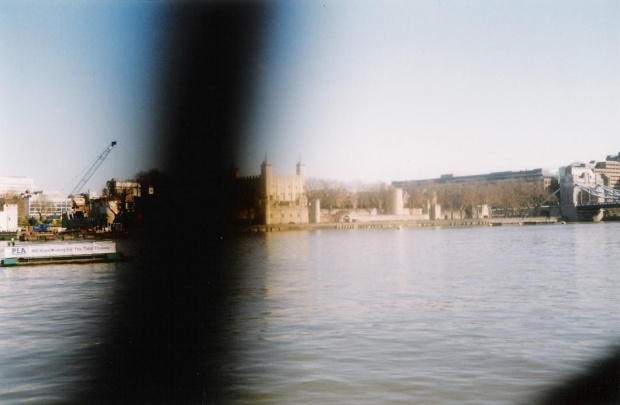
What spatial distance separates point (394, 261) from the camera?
36.0 meters

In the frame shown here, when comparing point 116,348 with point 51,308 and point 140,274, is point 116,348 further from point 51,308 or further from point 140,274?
point 140,274

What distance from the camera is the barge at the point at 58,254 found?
37719mm

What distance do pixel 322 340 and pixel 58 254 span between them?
98.0 ft

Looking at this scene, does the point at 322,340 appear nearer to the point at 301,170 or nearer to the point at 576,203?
the point at 301,170

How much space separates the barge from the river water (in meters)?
13.8

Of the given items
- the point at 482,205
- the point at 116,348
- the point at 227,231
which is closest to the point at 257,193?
the point at 227,231

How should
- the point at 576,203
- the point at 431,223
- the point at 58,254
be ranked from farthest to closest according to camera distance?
the point at 576,203 → the point at 431,223 → the point at 58,254

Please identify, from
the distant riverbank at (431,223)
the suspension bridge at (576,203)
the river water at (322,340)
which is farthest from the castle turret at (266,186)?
the river water at (322,340)

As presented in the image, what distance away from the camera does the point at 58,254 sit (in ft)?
127

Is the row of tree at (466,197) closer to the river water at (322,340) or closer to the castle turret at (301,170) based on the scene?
the castle turret at (301,170)

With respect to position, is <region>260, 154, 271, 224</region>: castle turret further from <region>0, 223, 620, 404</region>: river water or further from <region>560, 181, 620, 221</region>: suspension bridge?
<region>0, 223, 620, 404</region>: river water

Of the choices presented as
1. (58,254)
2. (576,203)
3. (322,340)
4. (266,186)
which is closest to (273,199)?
(266,186)

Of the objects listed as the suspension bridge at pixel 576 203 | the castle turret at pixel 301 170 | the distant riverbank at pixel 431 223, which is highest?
the castle turret at pixel 301 170

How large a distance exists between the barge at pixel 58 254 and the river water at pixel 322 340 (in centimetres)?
1381
